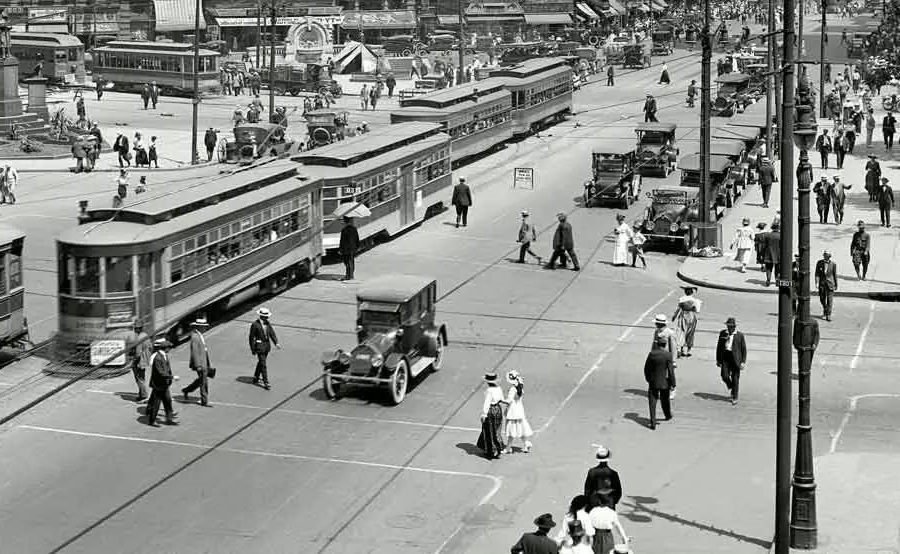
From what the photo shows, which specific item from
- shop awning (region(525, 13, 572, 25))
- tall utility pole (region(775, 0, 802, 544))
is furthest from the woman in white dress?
shop awning (region(525, 13, 572, 25))

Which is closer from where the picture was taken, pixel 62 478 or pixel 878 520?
pixel 878 520

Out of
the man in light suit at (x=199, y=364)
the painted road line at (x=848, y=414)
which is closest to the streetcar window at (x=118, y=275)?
the man in light suit at (x=199, y=364)

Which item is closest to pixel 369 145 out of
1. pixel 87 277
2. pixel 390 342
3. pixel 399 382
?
pixel 87 277

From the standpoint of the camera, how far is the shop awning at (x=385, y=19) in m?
118

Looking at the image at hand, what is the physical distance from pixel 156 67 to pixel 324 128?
27936 mm

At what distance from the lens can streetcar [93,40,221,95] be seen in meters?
83.4

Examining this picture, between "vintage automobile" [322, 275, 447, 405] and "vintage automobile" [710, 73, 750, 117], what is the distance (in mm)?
46203

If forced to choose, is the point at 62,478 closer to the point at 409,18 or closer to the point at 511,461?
the point at 511,461

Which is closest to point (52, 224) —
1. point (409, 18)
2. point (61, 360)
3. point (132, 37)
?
point (61, 360)

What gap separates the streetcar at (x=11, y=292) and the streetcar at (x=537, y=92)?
3541 cm

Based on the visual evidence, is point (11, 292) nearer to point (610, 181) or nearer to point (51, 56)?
point (610, 181)

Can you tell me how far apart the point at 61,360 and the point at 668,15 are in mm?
120707

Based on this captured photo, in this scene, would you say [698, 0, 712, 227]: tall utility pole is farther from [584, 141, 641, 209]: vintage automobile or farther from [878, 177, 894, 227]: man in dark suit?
[584, 141, 641, 209]: vintage automobile

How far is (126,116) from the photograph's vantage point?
246 ft
